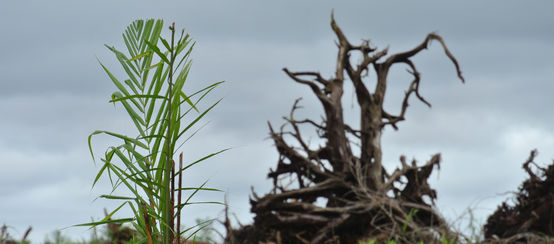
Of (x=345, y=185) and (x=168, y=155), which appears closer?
(x=168, y=155)

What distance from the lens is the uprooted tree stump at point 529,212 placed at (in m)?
5.86

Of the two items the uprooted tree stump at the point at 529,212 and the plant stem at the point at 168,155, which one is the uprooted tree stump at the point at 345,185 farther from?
the plant stem at the point at 168,155

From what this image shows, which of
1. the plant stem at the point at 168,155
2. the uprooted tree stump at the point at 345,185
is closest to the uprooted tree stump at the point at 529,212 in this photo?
the uprooted tree stump at the point at 345,185

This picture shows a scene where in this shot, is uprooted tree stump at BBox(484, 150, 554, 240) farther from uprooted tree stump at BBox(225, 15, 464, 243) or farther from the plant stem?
the plant stem

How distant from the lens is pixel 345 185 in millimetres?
6199

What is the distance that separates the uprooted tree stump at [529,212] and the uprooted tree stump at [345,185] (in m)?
0.68

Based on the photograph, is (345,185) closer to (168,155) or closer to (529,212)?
(529,212)

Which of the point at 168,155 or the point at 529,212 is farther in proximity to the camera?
the point at 529,212

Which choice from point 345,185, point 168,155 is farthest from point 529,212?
point 168,155

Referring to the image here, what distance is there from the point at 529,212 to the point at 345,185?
6.29 ft

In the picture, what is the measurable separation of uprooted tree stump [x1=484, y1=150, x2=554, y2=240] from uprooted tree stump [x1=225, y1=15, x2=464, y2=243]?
2.24 ft

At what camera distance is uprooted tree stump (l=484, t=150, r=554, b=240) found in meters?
5.86

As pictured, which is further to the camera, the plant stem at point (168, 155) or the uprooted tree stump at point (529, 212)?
the uprooted tree stump at point (529, 212)

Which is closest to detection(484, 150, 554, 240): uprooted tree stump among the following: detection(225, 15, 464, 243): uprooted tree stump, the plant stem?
detection(225, 15, 464, 243): uprooted tree stump
